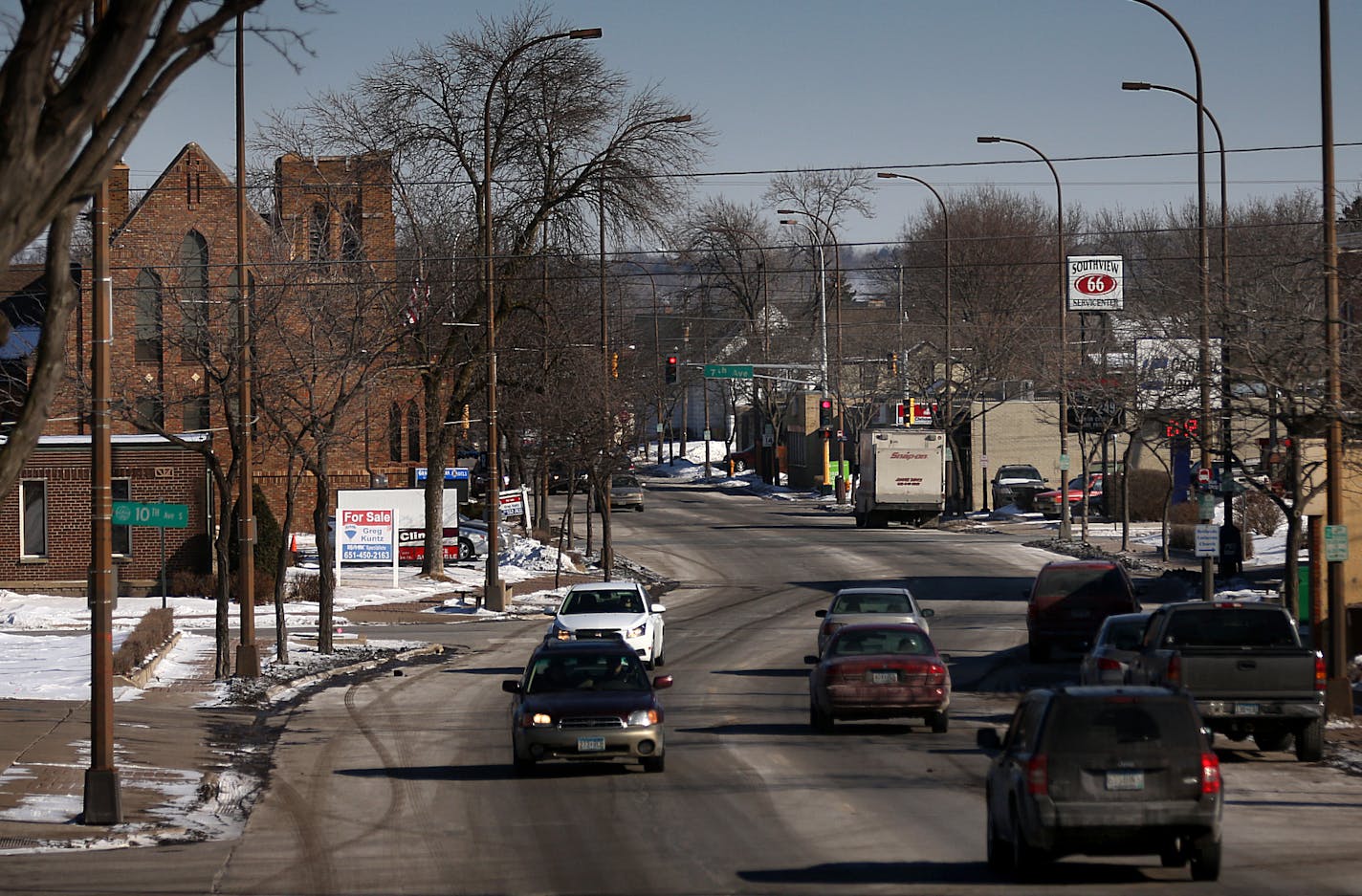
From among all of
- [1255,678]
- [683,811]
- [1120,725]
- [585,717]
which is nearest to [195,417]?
[585,717]

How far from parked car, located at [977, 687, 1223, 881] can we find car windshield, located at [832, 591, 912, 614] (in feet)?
53.7

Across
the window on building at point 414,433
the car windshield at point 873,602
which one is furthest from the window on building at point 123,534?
the car windshield at point 873,602

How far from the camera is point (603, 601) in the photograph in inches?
1177

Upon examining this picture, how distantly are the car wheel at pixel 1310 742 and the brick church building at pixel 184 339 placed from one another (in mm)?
17230

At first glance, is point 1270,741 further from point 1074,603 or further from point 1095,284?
point 1095,284

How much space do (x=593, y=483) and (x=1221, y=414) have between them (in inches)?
946

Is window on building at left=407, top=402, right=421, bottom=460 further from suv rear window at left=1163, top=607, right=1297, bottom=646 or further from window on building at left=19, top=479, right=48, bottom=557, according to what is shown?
suv rear window at left=1163, top=607, right=1297, bottom=646

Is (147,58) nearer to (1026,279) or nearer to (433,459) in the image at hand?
(433,459)

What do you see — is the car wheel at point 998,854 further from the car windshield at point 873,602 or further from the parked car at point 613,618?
the car windshield at point 873,602

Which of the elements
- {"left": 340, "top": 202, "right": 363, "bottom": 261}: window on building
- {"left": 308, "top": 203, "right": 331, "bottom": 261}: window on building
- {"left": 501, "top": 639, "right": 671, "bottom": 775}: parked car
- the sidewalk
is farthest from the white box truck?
{"left": 501, "top": 639, "right": 671, "bottom": 775}: parked car

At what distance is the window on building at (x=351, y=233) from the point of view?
36.7 meters

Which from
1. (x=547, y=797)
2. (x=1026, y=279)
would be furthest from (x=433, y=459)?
(x=1026, y=279)

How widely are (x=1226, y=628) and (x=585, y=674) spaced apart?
7.50m

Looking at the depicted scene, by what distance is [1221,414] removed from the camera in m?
26.7
